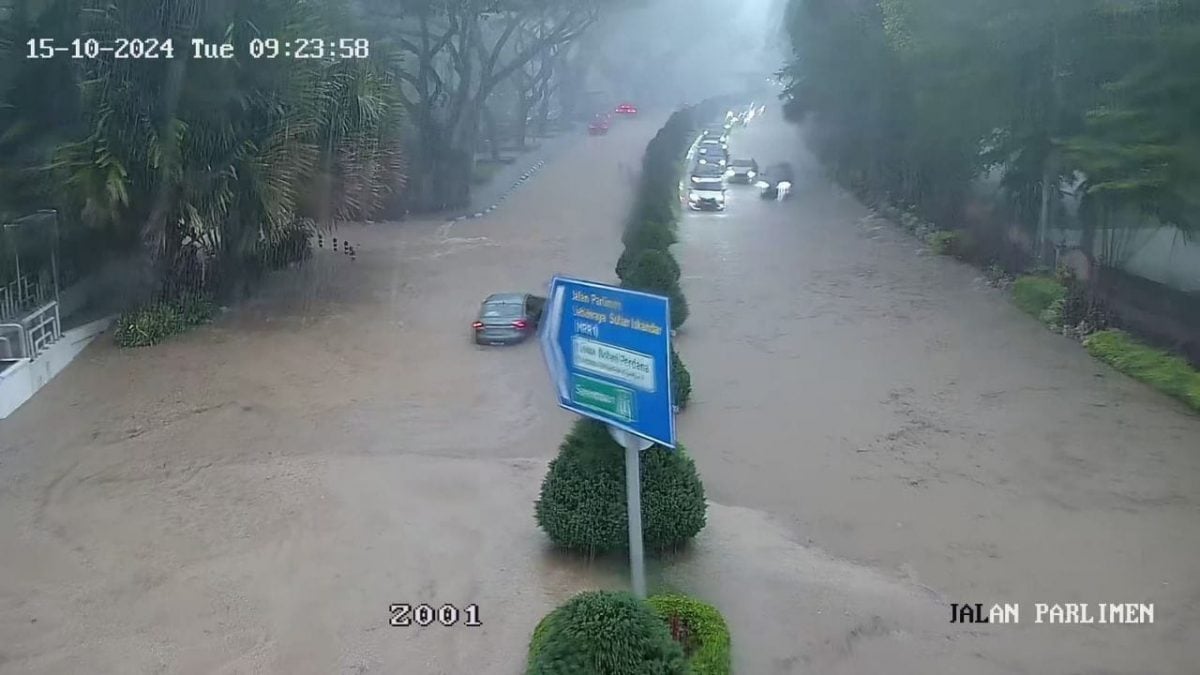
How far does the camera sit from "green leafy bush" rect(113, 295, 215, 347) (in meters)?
17.9

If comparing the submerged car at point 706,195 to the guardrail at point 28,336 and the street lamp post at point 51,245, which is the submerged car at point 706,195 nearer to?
the street lamp post at point 51,245

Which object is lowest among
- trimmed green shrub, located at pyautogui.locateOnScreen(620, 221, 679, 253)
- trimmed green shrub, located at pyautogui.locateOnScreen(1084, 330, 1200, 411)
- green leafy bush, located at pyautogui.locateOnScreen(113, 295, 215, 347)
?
trimmed green shrub, located at pyautogui.locateOnScreen(1084, 330, 1200, 411)

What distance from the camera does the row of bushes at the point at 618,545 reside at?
5637 millimetres

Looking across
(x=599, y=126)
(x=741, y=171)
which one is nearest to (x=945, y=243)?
(x=741, y=171)

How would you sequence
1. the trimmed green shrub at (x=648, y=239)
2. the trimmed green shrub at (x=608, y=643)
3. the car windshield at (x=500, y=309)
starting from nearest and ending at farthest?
1. the trimmed green shrub at (x=608, y=643)
2. the car windshield at (x=500, y=309)
3. the trimmed green shrub at (x=648, y=239)

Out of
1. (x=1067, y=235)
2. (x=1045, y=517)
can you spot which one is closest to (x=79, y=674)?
(x=1045, y=517)

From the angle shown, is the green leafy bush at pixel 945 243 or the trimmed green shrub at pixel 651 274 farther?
the green leafy bush at pixel 945 243

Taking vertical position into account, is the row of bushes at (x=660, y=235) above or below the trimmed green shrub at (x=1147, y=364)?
above

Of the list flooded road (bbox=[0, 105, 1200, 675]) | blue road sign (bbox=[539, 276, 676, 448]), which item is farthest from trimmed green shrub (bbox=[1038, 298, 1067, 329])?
blue road sign (bbox=[539, 276, 676, 448])

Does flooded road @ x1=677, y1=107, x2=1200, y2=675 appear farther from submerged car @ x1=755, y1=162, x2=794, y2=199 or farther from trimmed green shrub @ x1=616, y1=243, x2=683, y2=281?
submerged car @ x1=755, y1=162, x2=794, y2=199

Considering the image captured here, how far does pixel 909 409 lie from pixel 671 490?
6.61 metres

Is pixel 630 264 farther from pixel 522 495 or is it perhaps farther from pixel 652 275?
pixel 522 495

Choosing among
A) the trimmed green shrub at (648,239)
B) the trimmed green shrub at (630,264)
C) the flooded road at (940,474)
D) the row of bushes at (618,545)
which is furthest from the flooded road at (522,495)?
the trimmed green shrub at (648,239)

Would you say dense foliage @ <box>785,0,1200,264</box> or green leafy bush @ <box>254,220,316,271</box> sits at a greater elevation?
dense foliage @ <box>785,0,1200,264</box>
